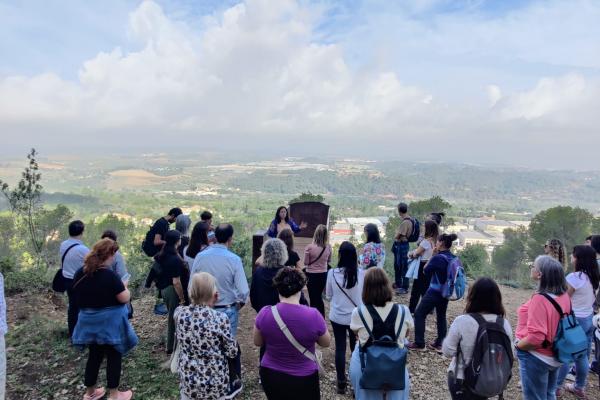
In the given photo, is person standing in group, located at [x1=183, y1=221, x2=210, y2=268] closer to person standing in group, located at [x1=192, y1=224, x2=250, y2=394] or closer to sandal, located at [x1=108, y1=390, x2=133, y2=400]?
person standing in group, located at [x1=192, y1=224, x2=250, y2=394]

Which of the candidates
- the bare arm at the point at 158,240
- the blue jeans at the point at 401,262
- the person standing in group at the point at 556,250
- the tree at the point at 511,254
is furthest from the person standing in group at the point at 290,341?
the tree at the point at 511,254

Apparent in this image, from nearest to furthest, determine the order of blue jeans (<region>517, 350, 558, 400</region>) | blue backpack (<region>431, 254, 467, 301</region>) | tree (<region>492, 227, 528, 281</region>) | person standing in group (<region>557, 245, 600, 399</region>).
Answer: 1. blue jeans (<region>517, 350, 558, 400</region>)
2. person standing in group (<region>557, 245, 600, 399</region>)
3. blue backpack (<region>431, 254, 467, 301</region>)
4. tree (<region>492, 227, 528, 281</region>)

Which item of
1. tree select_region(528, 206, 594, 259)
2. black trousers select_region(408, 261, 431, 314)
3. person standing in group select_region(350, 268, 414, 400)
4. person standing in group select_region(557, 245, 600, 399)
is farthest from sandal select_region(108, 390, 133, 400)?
tree select_region(528, 206, 594, 259)

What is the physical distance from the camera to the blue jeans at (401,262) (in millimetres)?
6770

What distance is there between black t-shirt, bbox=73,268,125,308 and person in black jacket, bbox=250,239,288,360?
121cm

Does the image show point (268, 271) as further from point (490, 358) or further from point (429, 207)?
point (429, 207)

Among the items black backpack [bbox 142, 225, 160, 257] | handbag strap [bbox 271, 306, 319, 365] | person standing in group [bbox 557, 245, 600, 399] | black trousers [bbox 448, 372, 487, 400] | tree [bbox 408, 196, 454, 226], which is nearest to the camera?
handbag strap [bbox 271, 306, 319, 365]

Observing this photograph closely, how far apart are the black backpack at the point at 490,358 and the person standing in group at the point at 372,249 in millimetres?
2285

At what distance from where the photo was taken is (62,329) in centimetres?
506

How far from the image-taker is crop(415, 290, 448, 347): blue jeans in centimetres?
443

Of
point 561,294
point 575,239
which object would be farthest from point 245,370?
point 575,239

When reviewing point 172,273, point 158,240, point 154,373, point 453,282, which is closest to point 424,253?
point 453,282

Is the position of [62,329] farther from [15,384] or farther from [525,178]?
[525,178]

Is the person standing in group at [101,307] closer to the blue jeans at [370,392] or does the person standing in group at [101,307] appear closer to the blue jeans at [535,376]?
the blue jeans at [370,392]
